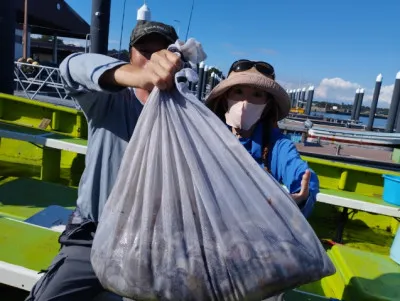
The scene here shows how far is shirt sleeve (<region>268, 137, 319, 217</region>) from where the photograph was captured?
1.64 m

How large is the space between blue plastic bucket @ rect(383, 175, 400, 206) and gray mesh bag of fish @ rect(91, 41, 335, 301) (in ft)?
10.7

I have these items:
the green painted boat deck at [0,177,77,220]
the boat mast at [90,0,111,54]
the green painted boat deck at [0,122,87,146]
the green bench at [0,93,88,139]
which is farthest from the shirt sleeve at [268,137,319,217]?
the boat mast at [90,0,111,54]

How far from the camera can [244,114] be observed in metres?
1.83

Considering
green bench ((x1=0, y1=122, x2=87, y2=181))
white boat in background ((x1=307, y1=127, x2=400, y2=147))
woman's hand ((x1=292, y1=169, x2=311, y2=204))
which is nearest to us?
woman's hand ((x1=292, y1=169, x2=311, y2=204))

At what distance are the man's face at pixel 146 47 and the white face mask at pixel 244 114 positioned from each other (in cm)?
47

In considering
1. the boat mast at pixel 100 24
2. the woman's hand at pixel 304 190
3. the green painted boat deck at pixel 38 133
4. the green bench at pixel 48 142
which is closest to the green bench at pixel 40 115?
the green painted boat deck at pixel 38 133

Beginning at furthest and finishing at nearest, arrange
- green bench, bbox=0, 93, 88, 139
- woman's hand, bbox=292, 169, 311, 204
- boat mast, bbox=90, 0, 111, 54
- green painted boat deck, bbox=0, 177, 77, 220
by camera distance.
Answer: boat mast, bbox=90, 0, 111, 54, green bench, bbox=0, 93, 88, 139, green painted boat deck, bbox=0, 177, 77, 220, woman's hand, bbox=292, 169, 311, 204

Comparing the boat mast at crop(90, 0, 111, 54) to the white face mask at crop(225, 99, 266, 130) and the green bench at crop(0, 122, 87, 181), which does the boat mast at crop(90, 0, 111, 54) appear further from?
the white face mask at crop(225, 99, 266, 130)

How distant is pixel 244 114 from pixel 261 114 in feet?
0.43

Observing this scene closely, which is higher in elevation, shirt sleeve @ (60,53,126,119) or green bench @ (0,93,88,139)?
shirt sleeve @ (60,53,126,119)

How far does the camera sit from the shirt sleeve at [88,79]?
1.38 meters

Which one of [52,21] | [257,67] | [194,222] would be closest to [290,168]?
[257,67]

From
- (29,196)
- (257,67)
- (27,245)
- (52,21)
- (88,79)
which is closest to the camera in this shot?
(88,79)

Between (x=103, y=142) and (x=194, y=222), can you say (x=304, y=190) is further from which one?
(x=103, y=142)
